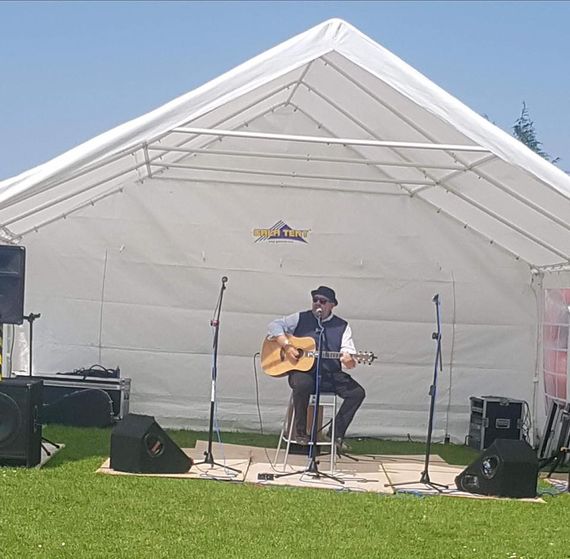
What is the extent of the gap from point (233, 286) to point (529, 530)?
13.5 feet

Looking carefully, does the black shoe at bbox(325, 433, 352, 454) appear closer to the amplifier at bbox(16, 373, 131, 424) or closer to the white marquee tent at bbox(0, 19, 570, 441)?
the white marquee tent at bbox(0, 19, 570, 441)

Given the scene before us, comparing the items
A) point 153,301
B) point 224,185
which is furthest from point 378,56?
point 153,301

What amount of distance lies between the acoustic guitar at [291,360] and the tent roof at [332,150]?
56.6 inches

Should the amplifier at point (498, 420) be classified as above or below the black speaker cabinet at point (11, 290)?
below

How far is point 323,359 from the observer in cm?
718

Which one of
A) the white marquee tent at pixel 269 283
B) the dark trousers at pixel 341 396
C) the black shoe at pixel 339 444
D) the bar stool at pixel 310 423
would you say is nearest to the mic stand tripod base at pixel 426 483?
the bar stool at pixel 310 423

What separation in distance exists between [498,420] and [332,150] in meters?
2.82

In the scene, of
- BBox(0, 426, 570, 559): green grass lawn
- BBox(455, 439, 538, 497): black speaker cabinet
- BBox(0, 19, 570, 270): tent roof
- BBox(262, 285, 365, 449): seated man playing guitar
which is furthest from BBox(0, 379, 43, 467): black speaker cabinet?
BBox(455, 439, 538, 497): black speaker cabinet

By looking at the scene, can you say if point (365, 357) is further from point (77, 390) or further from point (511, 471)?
point (77, 390)

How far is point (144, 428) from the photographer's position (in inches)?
243

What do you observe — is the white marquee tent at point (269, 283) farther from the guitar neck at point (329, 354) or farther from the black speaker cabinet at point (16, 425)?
the black speaker cabinet at point (16, 425)

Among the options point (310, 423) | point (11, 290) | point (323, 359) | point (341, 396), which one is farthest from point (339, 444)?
point (11, 290)

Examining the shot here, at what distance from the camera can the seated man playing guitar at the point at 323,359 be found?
23.0 feet

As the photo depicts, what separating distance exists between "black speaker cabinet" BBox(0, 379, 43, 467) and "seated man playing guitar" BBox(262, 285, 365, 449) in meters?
1.92
